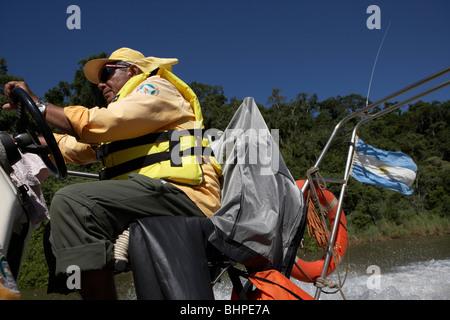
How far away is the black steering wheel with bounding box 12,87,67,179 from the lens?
1565mm

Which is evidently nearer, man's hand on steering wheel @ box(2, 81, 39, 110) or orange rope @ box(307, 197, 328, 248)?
man's hand on steering wheel @ box(2, 81, 39, 110)

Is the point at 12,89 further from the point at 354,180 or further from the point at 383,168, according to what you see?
the point at 354,180

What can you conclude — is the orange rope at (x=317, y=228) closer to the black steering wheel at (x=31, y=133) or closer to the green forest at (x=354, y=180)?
the black steering wheel at (x=31, y=133)

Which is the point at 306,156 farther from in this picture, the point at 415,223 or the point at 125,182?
the point at 125,182

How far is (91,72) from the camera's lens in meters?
2.36

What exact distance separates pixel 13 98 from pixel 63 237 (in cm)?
68

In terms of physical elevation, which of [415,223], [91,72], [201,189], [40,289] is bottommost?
[415,223]

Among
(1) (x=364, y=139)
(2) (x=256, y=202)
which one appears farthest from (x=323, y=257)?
(1) (x=364, y=139)

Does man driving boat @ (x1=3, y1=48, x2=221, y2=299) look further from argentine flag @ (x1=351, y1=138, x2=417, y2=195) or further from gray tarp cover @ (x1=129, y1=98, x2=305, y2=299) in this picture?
argentine flag @ (x1=351, y1=138, x2=417, y2=195)

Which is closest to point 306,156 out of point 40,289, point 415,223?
point 415,223

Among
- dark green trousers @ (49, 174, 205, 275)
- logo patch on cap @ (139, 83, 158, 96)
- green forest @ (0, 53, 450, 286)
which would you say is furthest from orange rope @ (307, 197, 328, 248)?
green forest @ (0, 53, 450, 286)

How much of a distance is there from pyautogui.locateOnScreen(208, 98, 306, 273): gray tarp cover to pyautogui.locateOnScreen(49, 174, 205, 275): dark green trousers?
23 centimetres

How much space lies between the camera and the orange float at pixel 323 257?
2418 millimetres
